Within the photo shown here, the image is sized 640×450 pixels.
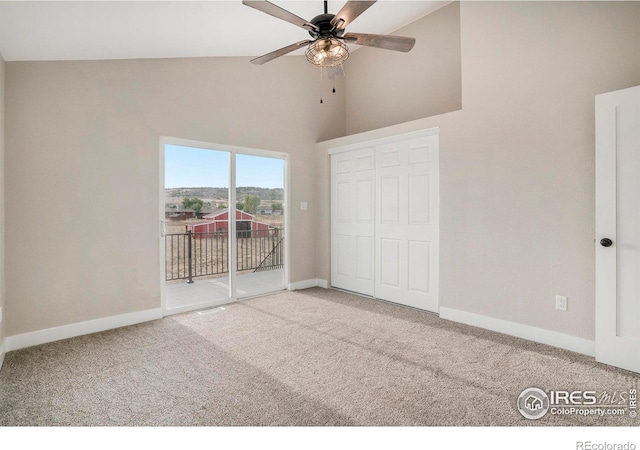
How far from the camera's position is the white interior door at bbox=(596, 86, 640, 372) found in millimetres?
2352

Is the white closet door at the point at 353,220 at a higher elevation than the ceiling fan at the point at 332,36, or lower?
lower

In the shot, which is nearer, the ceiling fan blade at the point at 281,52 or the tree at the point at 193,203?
the ceiling fan blade at the point at 281,52

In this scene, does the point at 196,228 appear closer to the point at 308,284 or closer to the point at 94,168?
the point at 94,168

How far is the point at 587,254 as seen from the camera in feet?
8.81

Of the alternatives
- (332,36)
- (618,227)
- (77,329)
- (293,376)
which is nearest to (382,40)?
(332,36)

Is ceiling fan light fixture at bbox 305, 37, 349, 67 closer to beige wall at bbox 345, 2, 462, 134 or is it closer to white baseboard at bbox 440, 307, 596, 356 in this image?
beige wall at bbox 345, 2, 462, 134

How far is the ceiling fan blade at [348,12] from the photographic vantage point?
205 cm

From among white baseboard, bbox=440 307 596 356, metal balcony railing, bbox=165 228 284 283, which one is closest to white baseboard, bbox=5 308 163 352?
metal balcony railing, bbox=165 228 284 283

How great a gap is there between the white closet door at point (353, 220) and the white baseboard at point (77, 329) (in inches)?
99.1

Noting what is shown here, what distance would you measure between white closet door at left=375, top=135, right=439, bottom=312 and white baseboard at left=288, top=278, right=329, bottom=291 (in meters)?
0.99

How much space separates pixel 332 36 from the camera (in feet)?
7.73

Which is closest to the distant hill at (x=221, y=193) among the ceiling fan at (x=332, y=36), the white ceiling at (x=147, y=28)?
the white ceiling at (x=147, y=28)

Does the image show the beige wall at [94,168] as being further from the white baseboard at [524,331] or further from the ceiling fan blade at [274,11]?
the white baseboard at [524,331]
